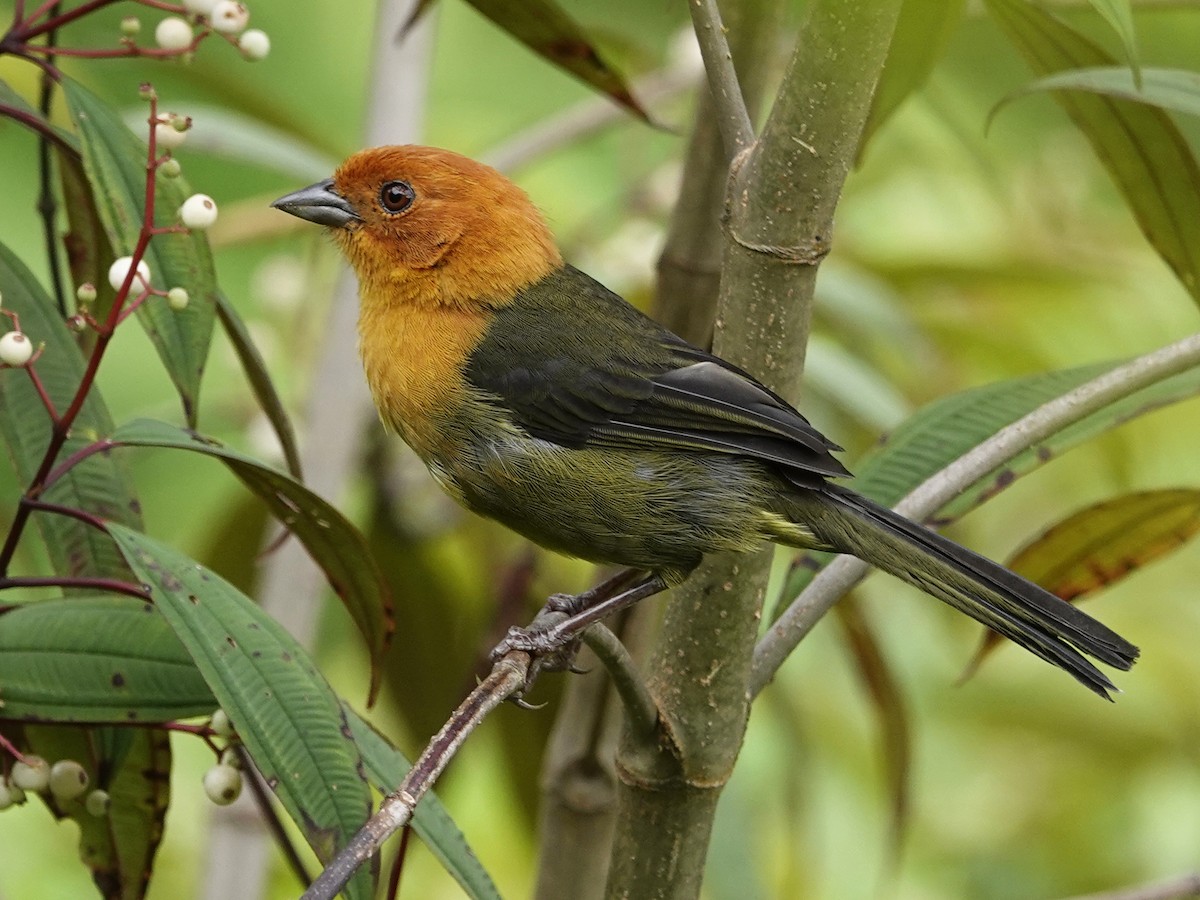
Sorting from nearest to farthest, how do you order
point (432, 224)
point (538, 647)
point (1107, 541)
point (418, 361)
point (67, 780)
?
1. point (67, 780)
2. point (538, 647)
3. point (1107, 541)
4. point (418, 361)
5. point (432, 224)

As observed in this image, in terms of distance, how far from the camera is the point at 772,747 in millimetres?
4672

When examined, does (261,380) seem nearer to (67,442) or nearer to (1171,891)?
(67,442)

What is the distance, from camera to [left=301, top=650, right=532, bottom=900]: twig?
137 centimetres

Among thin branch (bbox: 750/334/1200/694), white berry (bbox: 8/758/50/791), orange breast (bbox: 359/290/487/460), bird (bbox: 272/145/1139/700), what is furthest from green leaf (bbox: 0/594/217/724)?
orange breast (bbox: 359/290/487/460)

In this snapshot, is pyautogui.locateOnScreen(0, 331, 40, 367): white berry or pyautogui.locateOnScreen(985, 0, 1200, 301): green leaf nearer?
pyautogui.locateOnScreen(0, 331, 40, 367): white berry

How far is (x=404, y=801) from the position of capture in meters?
1.46

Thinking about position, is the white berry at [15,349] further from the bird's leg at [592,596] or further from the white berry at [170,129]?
the bird's leg at [592,596]

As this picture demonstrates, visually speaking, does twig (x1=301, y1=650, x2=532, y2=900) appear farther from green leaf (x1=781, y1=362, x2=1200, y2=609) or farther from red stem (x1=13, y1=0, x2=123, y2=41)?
red stem (x1=13, y1=0, x2=123, y2=41)

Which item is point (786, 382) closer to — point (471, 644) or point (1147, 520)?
point (1147, 520)

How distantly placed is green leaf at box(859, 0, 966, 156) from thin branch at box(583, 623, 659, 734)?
0.87 m

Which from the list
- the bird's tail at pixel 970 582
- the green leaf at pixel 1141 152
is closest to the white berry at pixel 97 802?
the bird's tail at pixel 970 582

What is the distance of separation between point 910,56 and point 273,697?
4.34 feet

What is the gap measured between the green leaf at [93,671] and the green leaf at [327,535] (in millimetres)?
219

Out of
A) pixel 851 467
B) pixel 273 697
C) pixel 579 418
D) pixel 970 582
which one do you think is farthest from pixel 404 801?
pixel 851 467
